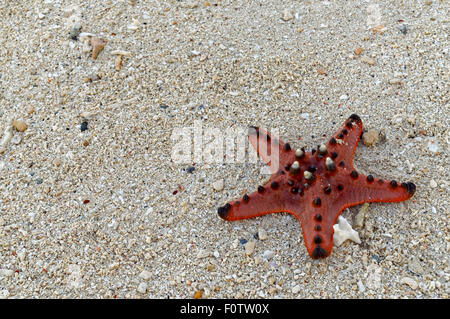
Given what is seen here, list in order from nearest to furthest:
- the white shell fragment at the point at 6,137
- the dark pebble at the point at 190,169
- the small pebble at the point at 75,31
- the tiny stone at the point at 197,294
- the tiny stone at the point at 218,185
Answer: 1. the tiny stone at the point at 197,294
2. the tiny stone at the point at 218,185
3. the dark pebble at the point at 190,169
4. the white shell fragment at the point at 6,137
5. the small pebble at the point at 75,31

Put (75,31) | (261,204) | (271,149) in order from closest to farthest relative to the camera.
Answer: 1. (261,204)
2. (271,149)
3. (75,31)

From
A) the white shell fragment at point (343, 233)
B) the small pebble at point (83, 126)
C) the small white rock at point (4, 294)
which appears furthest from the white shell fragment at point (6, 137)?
the white shell fragment at point (343, 233)

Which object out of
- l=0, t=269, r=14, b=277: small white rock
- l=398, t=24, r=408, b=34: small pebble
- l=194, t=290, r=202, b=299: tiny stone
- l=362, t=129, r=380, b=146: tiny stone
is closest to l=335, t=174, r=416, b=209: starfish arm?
l=362, t=129, r=380, b=146: tiny stone

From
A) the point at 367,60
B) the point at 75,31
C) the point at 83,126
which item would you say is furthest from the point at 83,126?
the point at 367,60

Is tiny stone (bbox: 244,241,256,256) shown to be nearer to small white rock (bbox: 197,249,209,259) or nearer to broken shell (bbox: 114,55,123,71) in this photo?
small white rock (bbox: 197,249,209,259)

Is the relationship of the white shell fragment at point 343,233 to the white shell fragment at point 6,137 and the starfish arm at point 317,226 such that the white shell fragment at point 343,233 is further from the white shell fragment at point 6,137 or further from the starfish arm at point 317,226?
the white shell fragment at point 6,137

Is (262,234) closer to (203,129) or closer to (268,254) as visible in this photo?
(268,254)
